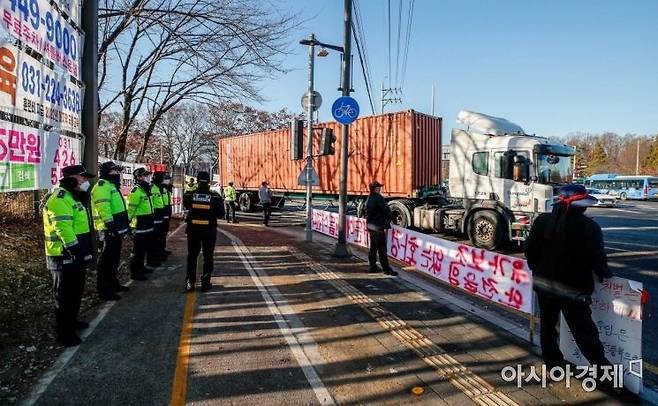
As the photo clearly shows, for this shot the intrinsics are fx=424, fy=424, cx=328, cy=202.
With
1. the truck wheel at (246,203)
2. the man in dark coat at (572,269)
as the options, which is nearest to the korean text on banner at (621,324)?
the man in dark coat at (572,269)

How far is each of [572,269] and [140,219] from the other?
21.0 ft

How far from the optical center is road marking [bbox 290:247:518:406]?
3482mm

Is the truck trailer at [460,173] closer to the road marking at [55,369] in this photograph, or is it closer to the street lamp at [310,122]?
the street lamp at [310,122]

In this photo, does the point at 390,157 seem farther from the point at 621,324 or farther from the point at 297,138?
the point at 621,324

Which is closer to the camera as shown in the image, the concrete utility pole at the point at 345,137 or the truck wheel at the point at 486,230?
the concrete utility pole at the point at 345,137

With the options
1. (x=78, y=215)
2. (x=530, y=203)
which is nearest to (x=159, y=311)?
(x=78, y=215)

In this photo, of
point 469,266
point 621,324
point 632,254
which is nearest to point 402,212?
point 632,254

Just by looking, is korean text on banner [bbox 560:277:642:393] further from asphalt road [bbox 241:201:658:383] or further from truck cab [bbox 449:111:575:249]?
truck cab [bbox 449:111:575:249]

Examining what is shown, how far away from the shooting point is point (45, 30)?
5086 mm

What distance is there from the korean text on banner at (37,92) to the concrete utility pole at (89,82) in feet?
0.88

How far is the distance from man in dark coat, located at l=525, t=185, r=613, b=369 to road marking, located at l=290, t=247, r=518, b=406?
83 centimetres

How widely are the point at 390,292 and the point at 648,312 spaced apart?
3.55 meters

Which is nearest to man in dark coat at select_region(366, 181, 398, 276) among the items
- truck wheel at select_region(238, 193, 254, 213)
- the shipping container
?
the shipping container

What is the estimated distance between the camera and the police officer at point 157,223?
8.09 meters
